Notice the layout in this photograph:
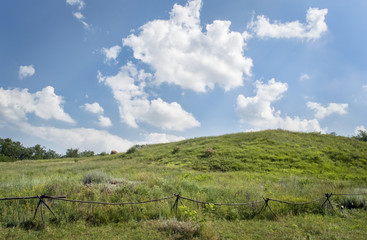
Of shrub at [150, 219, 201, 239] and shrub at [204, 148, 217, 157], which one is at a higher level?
shrub at [204, 148, 217, 157]

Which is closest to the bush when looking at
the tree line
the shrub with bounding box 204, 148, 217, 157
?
the shrub with bounding box 204, 148, 217, 157

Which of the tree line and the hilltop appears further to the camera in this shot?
the tree line

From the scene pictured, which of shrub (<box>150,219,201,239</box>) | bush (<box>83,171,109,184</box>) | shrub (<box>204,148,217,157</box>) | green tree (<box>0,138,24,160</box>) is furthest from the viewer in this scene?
green tree (<box>0,138,24,160</box>)

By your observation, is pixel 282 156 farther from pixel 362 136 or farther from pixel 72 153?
pixel 72 153

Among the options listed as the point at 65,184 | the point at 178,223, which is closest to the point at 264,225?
the point at 178,223

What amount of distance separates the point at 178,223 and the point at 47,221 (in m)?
3.56

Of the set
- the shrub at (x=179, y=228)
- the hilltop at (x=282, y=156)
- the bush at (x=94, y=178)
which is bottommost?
the shrub at (x=179, y=228)

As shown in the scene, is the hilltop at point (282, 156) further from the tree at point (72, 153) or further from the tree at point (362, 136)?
the tree at point (72, 153)

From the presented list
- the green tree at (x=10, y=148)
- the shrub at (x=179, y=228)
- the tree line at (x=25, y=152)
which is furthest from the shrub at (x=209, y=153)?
the green tree at (x=10, y=148)

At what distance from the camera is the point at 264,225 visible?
6082 mm

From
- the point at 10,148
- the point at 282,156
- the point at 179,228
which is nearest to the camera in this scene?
the point at 179,228

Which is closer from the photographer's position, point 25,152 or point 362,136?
point 362,136

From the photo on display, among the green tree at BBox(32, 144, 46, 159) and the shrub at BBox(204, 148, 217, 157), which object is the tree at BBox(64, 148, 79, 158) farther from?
the shrub at BBox(204, 148, 217, 157)

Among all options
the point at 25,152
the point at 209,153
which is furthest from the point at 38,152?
the point at 209,153
